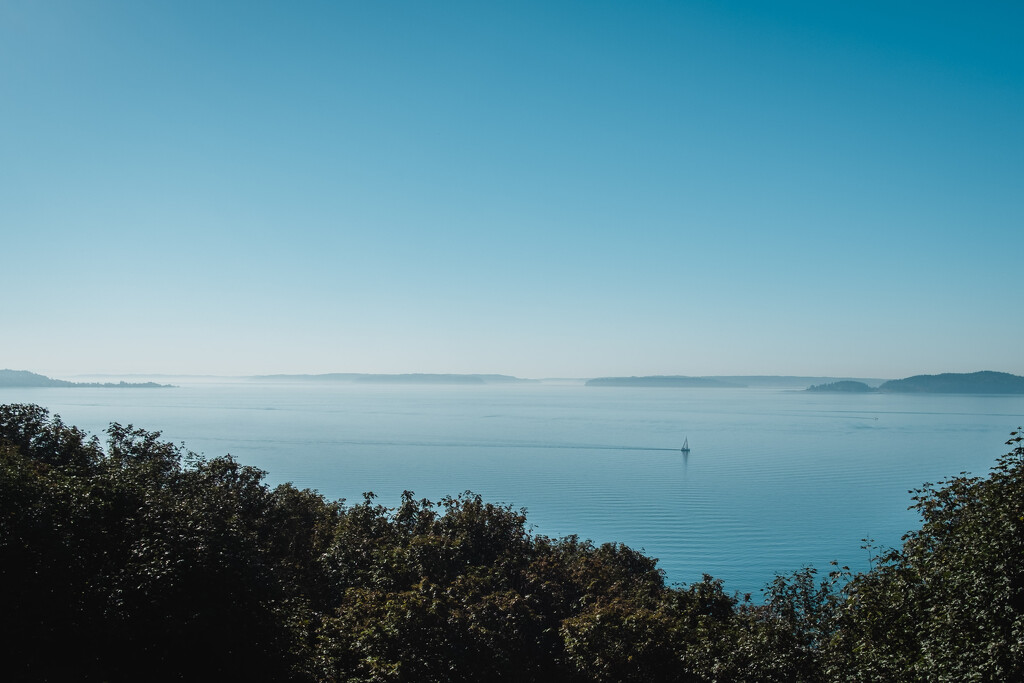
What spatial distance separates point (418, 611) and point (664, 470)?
197 feet

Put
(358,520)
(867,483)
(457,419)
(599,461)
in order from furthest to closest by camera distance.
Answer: (457,419), (599,461), (867,483), (358,520)

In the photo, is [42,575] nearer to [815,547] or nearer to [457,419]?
[815,547]

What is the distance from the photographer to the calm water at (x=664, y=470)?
144 ft

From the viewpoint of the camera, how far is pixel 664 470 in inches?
2766

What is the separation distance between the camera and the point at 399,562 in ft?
57.0

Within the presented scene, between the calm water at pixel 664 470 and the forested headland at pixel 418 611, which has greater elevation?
the forested headland at pixel 418 611

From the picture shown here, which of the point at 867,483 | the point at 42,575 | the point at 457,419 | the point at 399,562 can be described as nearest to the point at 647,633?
the point at 399,562

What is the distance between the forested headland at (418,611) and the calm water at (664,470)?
13963mm

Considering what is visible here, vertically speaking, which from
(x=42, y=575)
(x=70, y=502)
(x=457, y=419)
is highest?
(x=70, y=502)

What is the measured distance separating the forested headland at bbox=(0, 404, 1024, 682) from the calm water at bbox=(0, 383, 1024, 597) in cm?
1396

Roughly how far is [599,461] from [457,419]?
61798mm

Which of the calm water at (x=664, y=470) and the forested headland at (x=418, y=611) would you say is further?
the calm water at (x=664, y=470)

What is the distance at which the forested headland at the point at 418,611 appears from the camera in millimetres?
11680

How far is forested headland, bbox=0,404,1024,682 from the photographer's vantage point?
1168cm
